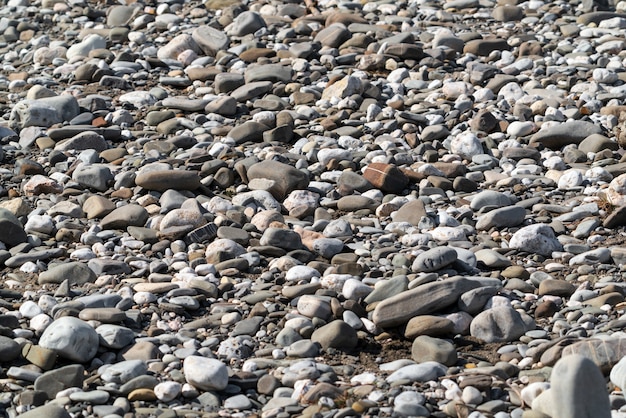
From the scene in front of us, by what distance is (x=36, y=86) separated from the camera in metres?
7.59

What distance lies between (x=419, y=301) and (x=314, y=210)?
1569mm

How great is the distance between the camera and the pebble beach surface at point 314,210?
3.79m

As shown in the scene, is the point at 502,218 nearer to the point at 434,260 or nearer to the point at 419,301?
the point at 434,260

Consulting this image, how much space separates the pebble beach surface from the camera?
3.79m

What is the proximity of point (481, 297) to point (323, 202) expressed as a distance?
1701mm

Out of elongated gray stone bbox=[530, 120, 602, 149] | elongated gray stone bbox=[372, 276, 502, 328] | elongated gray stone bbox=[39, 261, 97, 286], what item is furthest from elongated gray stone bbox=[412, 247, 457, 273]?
elongated gray stone bbox=[530, 120, 602, 149]

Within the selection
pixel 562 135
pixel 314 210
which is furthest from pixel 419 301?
pixel 562 135

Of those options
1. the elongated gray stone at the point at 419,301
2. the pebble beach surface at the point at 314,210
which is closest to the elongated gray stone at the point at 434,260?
the pebble beach surface at the point at 314,210

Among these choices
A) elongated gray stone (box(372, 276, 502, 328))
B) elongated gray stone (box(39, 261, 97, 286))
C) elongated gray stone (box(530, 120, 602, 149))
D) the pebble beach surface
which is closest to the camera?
the pebble beach surface

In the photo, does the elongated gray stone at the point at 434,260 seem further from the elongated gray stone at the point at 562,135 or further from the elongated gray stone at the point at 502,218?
the elongated gray stone at the point at 562,135

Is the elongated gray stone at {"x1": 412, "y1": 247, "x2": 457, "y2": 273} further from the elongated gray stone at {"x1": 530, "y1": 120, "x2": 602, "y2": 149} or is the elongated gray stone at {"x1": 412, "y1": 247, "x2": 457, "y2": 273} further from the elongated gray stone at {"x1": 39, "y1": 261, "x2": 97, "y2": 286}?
the elongated gray stone at {"x1": 530, "y1": 120, "x2": 602, "y2": 149}

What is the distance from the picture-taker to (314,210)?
5738 millimetres

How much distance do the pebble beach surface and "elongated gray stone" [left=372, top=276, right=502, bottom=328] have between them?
0.04 ft

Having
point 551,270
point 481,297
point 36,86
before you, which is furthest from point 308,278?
point 36,86
